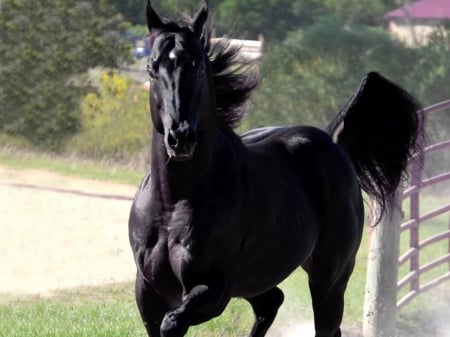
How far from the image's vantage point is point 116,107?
20.0 meters

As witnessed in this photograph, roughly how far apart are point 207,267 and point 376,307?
368 centimetres

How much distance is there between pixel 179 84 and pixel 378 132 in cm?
229

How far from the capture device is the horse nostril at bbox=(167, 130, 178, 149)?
443cm

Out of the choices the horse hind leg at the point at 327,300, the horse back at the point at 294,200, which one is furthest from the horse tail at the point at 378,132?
the horse hind leg at the point at 327,300

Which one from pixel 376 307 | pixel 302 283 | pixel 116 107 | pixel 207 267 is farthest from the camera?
pixel 116 107

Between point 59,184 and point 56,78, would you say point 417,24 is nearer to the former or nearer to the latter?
point 56,78

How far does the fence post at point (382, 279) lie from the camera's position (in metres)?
8.27

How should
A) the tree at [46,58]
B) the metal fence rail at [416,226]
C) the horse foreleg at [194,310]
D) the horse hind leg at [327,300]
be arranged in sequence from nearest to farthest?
the horse foreleg at [194,310] → the horse hind leg at [327,300] → the metal fence rail at [416,226] → the tree at [46,58]

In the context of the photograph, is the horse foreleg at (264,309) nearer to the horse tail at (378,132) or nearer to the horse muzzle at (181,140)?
the horse tail at (378,132)

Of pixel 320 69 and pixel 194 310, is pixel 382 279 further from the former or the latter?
pixel 320 69

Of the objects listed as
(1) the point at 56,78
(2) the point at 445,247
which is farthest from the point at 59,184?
(2) the point at 445,247

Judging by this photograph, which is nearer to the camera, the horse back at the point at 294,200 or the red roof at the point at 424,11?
the horse back at the point at 294,200

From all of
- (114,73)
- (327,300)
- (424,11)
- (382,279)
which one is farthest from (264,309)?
(424,11)

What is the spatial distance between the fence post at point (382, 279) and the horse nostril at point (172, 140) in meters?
4.03
